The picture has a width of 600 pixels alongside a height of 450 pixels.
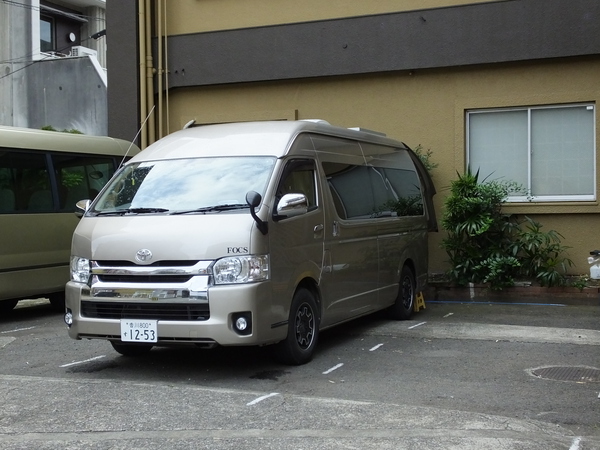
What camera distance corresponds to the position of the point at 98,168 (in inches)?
502

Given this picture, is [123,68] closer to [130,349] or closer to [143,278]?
[130,349]

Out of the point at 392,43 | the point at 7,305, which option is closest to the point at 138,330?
the point at 7,305

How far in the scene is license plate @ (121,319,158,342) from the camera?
7297mm

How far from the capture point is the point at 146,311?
736cm

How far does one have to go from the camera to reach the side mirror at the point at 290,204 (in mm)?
7657

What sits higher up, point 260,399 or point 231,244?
point 231,244

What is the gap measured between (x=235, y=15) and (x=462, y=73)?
4.12m

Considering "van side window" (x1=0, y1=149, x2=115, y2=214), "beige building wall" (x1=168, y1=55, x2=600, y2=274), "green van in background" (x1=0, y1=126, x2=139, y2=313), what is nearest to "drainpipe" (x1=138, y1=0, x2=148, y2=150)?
"beige building wall" (x1=168, y1=55, x2=600, y2=274)

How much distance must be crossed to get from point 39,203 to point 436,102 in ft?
20.6

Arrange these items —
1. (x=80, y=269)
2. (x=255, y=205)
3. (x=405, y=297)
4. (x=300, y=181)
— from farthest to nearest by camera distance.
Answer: (x=405, y=297) → (x=300, y=181) → (x=80, y=269) → (x=255, y=205)

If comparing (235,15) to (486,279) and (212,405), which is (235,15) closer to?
(486,279)

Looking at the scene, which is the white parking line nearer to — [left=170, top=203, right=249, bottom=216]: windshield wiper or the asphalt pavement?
the asphalt pavement

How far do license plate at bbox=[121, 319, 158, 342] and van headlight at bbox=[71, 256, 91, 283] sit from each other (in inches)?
24.5

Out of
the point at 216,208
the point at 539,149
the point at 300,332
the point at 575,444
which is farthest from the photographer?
the point at 539,149
